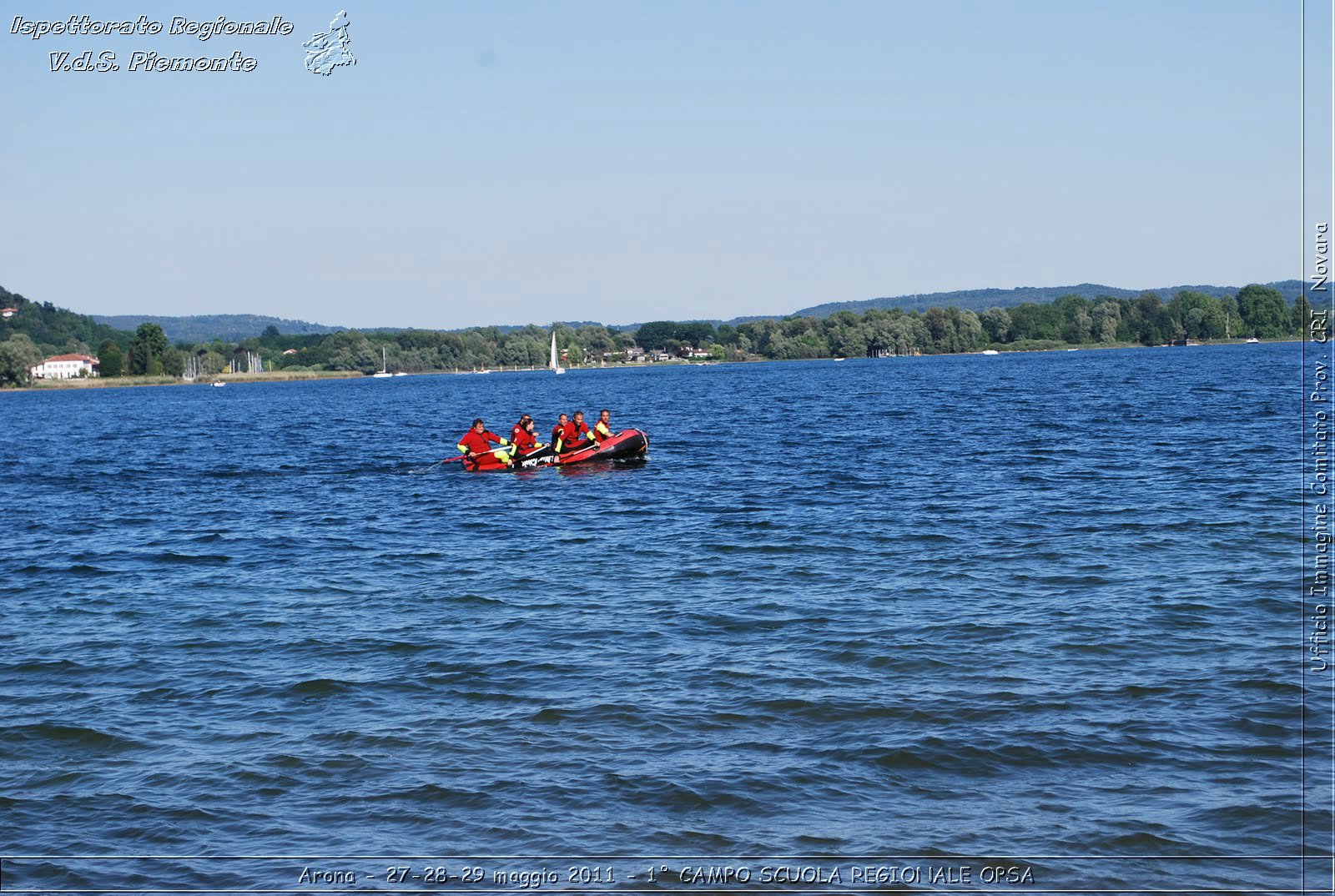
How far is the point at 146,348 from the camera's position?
173500mm

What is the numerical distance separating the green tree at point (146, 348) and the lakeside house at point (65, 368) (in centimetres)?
1118

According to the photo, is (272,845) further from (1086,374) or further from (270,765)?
(1086,374)

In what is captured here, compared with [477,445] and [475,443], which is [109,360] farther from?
[477,445]

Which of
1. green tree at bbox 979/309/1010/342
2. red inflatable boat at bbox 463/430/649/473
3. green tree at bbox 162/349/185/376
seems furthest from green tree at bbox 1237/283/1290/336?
green tree at bbox 162/349/185/376

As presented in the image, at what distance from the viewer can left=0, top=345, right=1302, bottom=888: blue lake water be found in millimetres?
7535

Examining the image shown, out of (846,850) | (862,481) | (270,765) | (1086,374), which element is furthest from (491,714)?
(1086,374)

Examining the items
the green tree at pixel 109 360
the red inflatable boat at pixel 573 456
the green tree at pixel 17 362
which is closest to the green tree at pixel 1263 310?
the red inflatable boat at pixel 573 456

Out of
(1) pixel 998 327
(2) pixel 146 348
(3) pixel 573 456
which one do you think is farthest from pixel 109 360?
(3) pixel 573 456

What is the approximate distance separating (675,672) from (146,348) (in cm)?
18021

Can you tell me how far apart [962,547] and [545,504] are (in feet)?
30.9

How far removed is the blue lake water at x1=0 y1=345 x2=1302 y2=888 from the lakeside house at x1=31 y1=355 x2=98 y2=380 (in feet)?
574

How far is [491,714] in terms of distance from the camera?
9.56 m

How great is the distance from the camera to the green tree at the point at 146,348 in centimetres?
17300

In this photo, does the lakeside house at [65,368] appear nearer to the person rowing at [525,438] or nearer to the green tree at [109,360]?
the green tree at [109,360]
